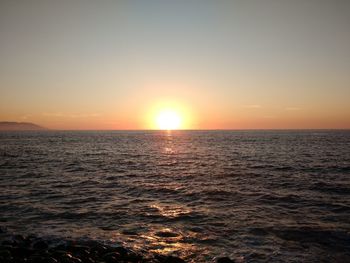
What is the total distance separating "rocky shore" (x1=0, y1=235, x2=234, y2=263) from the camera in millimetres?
9562

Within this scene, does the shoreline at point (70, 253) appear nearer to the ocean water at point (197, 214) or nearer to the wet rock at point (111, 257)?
the wet rock at point (111, 257)

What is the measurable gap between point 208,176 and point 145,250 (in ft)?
65.1

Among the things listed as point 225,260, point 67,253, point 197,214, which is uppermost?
point 67,253

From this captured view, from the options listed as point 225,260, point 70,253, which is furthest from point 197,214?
point 70,253

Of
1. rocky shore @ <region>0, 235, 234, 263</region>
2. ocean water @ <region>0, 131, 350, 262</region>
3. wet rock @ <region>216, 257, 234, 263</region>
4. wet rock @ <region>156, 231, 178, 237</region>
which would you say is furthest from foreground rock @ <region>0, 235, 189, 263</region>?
wet rock @ <region>156, 231, 178, 237</region>

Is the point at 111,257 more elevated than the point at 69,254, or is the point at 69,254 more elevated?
the point at 69,254

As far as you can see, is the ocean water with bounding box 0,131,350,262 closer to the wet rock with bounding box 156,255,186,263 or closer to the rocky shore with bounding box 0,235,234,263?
the wet rock with bounding box 156,255,186,263

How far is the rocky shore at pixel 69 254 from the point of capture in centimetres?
956

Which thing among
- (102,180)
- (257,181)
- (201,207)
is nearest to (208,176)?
(257,181)

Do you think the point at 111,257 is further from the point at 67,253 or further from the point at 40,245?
the point at 40,245

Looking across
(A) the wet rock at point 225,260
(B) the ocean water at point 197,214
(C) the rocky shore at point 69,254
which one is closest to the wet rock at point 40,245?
(C) the rocky shore at point 69,254

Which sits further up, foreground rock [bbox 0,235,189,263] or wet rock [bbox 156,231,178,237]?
foreground rock [bbox 0,235,189,263]

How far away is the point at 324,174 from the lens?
30.4 m

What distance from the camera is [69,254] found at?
32.6 feet
